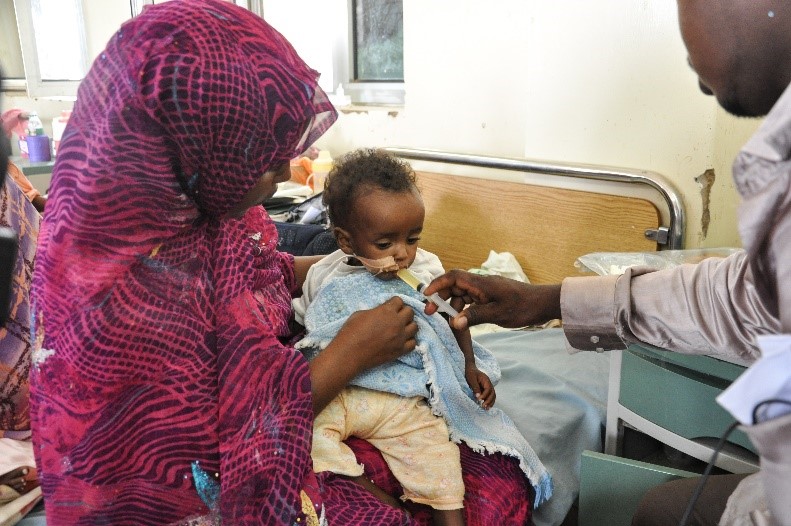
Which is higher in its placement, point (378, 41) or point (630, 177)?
point (378, 41)

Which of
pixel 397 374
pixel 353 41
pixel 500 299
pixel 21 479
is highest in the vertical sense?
pixel 353 41

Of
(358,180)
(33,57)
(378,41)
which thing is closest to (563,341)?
(358,180)

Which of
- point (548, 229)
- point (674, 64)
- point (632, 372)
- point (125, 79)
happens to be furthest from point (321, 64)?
point (125, 79)

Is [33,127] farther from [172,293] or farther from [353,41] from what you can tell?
[172,293]

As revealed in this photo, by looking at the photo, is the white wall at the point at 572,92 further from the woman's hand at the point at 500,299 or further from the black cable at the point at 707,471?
the black cable at the point at 707,471

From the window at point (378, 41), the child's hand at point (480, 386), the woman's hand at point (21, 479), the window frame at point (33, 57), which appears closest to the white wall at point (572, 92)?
the window at point (378, 41)

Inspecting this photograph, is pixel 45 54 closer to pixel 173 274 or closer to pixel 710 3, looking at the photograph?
pixel 173 274

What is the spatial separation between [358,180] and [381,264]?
0.19 m

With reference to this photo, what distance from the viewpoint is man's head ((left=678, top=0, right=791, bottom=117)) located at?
0.86 m

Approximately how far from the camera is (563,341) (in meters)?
2.07

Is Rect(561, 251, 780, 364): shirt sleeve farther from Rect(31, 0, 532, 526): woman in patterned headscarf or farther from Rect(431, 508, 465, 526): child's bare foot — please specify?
Rect(31, 0, 532, 526): woman in patterned headscarf

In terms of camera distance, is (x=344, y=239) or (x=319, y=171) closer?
(x=344, y=239)

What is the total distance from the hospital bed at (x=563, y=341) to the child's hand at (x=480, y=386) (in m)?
0.26

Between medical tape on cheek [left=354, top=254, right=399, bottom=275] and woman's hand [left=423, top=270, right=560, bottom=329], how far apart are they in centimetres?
11
